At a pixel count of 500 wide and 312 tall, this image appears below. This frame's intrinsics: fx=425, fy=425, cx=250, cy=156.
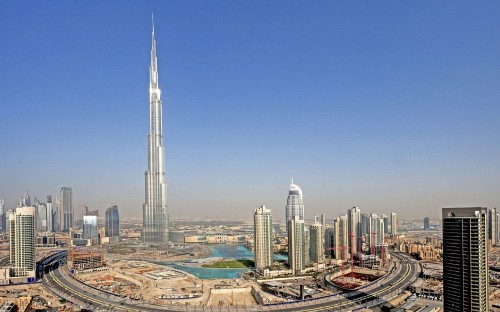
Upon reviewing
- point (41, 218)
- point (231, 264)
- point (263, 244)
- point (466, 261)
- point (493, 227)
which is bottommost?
point (231, 264)

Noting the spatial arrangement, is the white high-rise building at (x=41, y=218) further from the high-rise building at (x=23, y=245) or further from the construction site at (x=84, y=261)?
the high-rise building at (x=23, y=245)

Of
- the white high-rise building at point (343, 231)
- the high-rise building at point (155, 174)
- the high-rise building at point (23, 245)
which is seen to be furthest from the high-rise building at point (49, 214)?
the white high-rise building at point (343, 231)

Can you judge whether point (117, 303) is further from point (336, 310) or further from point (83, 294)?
point (336, 310)

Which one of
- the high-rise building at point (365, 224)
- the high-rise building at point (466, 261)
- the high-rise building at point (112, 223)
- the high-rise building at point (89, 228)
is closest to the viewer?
the high-rise building at point (466, 261)

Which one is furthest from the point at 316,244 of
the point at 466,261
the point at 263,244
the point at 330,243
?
the point at 466,261

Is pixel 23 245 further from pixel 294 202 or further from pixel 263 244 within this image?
pixel 294 202

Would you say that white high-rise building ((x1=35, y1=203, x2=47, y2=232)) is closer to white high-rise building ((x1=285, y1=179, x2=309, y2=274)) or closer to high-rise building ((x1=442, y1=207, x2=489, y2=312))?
white high-rise building ((x1=285, y1=179, x2=309, y2=274))

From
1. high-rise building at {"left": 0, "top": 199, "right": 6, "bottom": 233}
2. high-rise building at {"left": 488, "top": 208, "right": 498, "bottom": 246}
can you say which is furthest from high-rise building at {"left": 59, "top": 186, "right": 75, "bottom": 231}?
high-rise building at {"left": 488, "top": 208, "right": 498, "bottom": 246}
